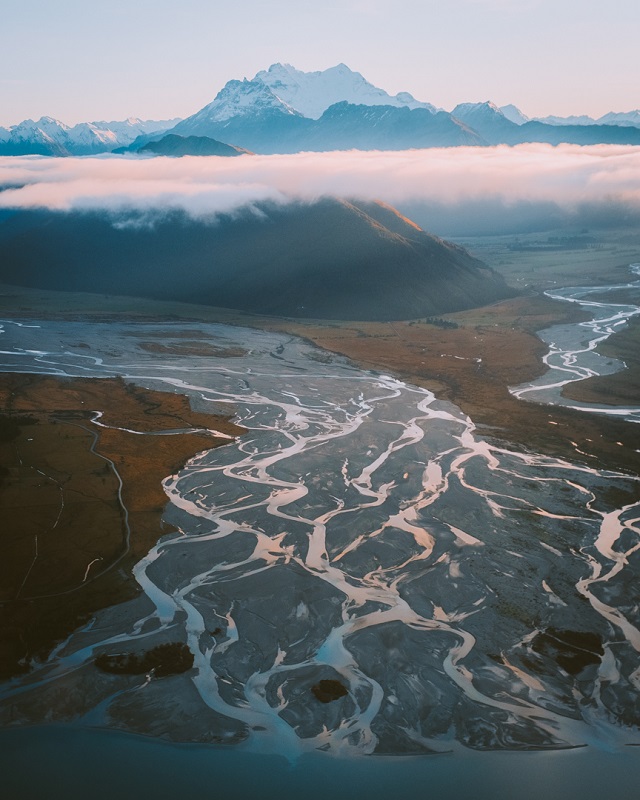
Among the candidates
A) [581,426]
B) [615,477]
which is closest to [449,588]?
[615,477]

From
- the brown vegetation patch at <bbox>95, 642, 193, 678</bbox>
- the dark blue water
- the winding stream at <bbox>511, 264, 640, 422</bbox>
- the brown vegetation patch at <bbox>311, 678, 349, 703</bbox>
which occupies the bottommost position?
the dark blue water

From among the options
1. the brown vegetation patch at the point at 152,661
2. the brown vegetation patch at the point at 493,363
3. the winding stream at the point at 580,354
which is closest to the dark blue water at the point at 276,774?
the brown vegetation patch at the point at 152,661

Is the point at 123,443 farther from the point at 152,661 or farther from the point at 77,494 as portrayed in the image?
the point at 152,661

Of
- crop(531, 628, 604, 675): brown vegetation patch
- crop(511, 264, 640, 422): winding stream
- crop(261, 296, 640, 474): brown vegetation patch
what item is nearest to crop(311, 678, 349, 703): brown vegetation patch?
crop(531, 628, 604, 675): brown vegetation patch

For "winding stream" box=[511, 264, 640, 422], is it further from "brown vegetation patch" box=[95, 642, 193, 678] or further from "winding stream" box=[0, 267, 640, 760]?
"brown vegetation patch" box=[95, 642, 193, 678]

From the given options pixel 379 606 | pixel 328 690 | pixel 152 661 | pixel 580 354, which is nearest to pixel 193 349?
pixel 580 354

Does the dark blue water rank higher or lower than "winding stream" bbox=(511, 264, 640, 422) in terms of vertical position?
lower

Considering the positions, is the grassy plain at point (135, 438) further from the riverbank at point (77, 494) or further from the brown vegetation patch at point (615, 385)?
the brown vegetation patch at point (615, 385)
